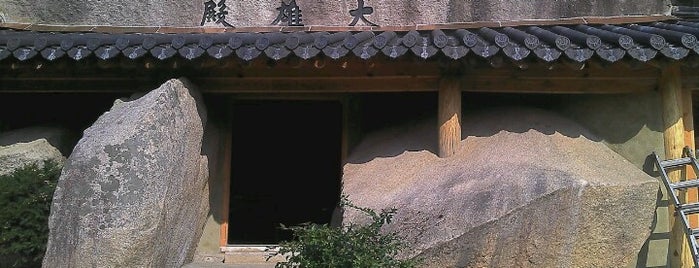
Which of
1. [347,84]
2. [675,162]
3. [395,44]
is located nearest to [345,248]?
[395,44]

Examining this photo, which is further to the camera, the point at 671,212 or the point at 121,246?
the point at 671,212

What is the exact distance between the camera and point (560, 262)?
5199mm

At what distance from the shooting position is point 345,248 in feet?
15.9

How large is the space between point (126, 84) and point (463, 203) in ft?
12.3

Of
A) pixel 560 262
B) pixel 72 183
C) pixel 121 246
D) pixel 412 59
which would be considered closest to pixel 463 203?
pixel 560 262

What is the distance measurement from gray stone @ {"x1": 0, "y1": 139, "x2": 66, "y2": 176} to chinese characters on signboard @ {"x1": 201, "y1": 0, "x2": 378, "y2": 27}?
223cm

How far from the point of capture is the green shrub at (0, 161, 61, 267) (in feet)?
19.1

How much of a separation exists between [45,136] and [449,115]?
4.15 metres

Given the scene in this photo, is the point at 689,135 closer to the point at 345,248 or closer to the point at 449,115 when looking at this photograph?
the point at 449,115

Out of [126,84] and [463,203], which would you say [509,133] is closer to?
[463,203]

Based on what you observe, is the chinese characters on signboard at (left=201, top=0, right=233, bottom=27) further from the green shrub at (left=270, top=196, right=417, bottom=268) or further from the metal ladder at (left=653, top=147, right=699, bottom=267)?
the metal ladder at (left=653, top=147, right=699, bottom=267)

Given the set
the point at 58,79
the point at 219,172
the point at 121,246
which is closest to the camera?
the point at 121,246

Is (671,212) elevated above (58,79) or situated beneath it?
situated beneath

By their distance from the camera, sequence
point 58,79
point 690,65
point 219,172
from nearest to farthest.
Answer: point 690,65 → point 58,79 → point 219,172
